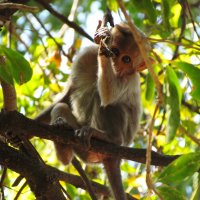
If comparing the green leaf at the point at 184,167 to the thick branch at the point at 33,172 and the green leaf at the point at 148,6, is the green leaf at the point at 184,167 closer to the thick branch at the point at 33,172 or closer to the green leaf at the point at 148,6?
the green leaf at the point at 148,6

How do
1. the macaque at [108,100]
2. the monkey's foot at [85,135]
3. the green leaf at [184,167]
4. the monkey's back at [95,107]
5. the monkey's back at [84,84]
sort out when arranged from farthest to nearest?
1. the monkey's back at [84,84]
2. the monkey's back at [95,107]
3. the macaque at [108,100]
4. the monkey's foot at [85,135]
5. the green leaf at [184,167]

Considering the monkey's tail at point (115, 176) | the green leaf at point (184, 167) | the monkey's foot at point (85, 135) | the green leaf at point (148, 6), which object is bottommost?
the monkey's tail at point (115, 176)

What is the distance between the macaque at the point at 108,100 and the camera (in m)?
4.67

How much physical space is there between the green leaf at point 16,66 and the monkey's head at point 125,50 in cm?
216

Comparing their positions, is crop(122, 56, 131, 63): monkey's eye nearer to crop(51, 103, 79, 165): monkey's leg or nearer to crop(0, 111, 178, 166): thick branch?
crop(51, 103, 79, 165): monkey's leg

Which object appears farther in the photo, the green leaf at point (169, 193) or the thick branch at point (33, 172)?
the thick branch at point (33, 172)

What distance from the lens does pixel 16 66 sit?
2.65m

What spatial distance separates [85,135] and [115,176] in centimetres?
69

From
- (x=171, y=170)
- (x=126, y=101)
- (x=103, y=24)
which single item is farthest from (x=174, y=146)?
(x=171, y=170)

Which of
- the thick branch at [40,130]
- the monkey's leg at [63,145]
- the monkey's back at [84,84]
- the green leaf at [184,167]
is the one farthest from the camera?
the monkey's back at [84,84]

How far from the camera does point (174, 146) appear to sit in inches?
244

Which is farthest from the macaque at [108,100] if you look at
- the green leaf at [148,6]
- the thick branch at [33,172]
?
the green leaf at [148,6]

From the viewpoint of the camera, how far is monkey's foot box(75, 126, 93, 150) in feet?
12.8

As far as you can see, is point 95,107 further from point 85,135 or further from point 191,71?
point 191,71
